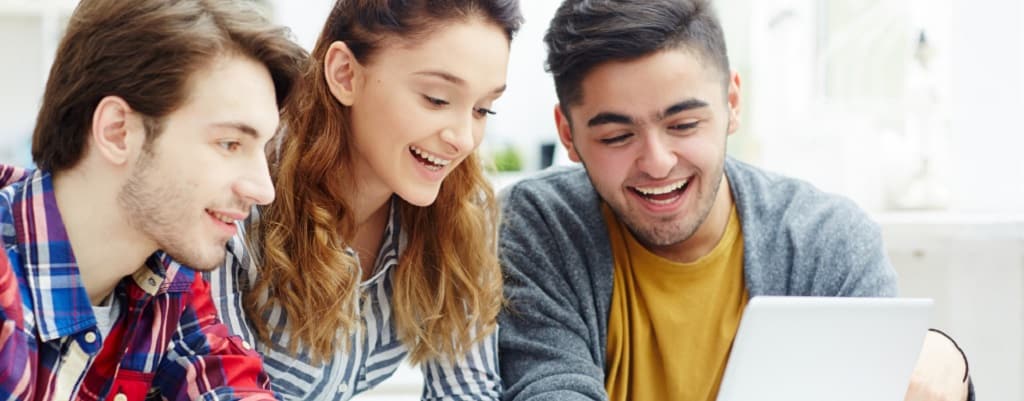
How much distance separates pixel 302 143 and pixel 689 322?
1.99 feet

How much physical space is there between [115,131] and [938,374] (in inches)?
41.4

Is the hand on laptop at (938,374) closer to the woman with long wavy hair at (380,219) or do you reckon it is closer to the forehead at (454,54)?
the woman with long wavy hair at (380,219)

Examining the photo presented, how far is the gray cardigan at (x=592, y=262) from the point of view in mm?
1419

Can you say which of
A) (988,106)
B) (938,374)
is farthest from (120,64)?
(988,106)

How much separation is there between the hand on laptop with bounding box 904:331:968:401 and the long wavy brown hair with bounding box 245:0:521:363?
1.91ft

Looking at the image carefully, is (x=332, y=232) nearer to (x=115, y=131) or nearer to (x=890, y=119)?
(x=115, y=131)

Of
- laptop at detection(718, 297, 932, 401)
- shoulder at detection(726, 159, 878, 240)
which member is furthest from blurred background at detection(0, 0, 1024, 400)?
laptop at detection(718, 297, 932, 401)

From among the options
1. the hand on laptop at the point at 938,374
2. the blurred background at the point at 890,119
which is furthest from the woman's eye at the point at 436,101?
the blurred background at the point at 890,119

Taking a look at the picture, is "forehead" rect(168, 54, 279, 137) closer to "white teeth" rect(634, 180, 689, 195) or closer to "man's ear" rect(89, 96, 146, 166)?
"man's ear" rect(89, 96, 146, 166)

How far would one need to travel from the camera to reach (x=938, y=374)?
134 cm

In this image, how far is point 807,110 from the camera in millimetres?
2545

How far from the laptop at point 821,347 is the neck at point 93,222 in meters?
0.63

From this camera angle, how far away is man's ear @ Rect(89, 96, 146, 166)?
0.92m

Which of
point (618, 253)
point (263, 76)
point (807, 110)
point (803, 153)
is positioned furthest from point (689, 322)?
point (807, 110)
